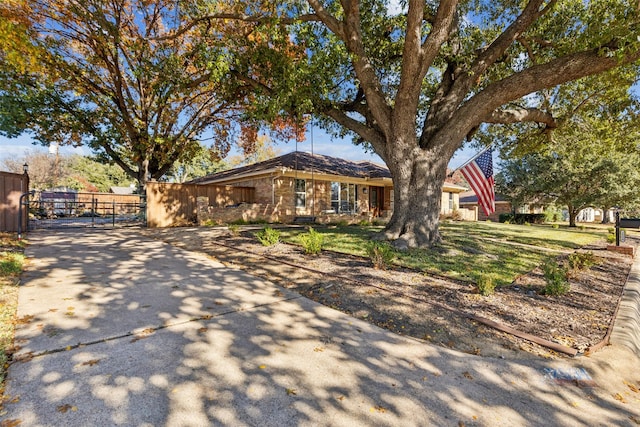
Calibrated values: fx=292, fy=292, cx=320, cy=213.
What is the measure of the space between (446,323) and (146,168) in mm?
17401

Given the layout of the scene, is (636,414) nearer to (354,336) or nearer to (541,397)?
(541,397)

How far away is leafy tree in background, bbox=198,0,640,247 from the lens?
6.98 metres

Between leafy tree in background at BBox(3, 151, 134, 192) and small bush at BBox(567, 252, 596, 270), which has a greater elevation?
leafy tree in background at BBox(3, 151, 134, 192)

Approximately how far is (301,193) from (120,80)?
10499 mm

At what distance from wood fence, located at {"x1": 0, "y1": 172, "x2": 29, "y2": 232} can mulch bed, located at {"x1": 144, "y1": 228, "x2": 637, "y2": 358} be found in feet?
26.8

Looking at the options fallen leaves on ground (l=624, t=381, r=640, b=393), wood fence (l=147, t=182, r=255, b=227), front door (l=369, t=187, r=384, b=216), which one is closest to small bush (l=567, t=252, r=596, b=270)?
fallen leaves on ground (l=624, t=381, r=640, b=393)

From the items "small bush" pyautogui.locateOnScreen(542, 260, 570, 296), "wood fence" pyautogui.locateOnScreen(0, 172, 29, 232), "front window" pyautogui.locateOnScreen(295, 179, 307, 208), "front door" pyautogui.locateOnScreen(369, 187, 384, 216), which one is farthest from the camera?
"front door" pyautogui.locateOnScreen(369, 187, 384, 216)

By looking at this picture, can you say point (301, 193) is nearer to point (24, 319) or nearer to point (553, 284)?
point (553, 284)

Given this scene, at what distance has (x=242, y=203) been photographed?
16.3m

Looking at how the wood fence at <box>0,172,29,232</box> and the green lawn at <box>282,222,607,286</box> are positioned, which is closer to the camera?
the green lawn at <box>282,222,607,286</box>

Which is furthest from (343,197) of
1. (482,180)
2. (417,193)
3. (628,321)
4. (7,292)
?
(7,292)

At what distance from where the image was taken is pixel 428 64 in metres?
7.29

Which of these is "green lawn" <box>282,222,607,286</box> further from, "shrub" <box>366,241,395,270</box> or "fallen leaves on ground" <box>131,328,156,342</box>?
"fallen leaves on ground" <box>131,328,156,342</box>

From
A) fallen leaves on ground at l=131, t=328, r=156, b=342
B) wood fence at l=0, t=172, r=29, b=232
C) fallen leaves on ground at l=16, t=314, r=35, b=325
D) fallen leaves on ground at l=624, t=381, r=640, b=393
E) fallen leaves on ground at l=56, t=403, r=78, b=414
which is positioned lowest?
fallen leaves on ground at l=624, t=381, r=640, b=393
